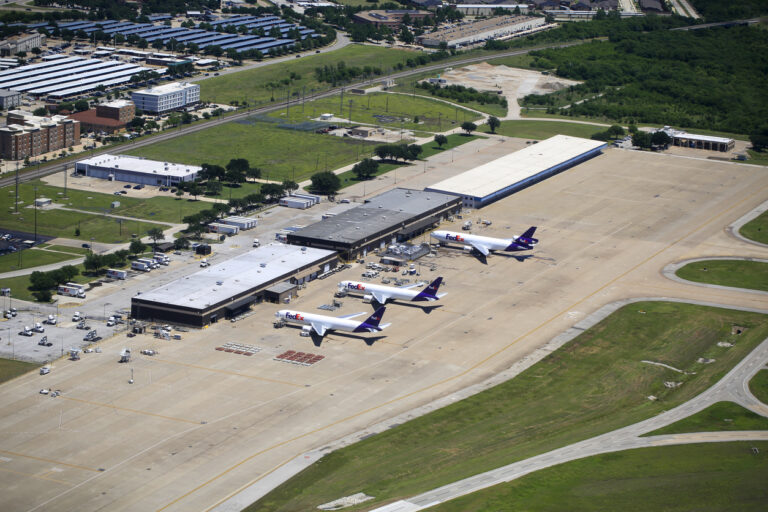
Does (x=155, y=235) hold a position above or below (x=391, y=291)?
below

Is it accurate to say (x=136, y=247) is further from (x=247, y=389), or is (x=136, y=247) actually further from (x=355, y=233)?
(x=247, y=389)

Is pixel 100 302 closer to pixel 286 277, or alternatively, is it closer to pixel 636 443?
pixel 286 277

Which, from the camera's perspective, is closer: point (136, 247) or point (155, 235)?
point (136, 247)

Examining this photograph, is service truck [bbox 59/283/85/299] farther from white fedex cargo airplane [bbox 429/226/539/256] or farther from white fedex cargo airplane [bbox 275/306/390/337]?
white fedex cargo airplane [bbox 429/226/539/256]

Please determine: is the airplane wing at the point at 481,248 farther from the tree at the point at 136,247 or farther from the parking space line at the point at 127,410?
the parking space line at the point at 127,410

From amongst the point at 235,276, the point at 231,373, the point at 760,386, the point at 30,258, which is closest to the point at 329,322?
the point at 231,373

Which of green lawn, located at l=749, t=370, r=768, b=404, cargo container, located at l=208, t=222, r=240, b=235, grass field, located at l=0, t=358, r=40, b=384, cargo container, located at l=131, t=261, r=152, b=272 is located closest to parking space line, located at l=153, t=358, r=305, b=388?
grass field, located at l=0, t=358, r=40, b=384

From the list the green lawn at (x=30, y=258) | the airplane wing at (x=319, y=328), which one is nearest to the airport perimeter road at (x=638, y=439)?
the airplane wing at (x=319, y=328)
